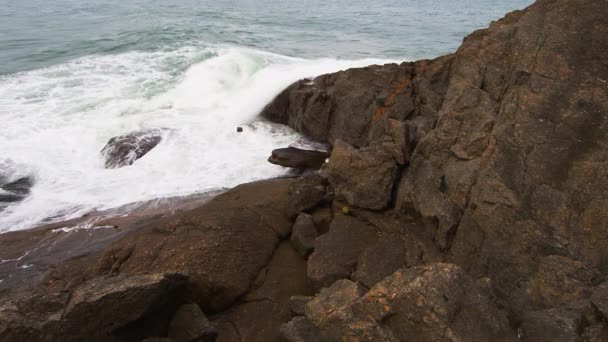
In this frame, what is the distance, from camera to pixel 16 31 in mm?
27328

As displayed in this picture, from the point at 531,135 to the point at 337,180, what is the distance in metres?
3.38

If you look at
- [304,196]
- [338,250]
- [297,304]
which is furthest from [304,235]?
[297,304]

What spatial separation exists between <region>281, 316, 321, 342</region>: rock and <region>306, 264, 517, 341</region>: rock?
18 centimetres

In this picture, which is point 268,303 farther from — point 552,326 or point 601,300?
point 601,300

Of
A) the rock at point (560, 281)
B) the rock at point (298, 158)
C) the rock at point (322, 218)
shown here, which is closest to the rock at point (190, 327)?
the rock at point (322, 218)

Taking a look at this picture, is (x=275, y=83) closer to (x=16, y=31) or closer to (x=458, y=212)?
(x=458, y=212)

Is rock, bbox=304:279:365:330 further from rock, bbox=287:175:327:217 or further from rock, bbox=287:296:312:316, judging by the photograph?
rock, bbox=287:175:327:217

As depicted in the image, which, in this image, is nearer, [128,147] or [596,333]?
Answer: [596,333]

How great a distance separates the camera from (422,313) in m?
4.05

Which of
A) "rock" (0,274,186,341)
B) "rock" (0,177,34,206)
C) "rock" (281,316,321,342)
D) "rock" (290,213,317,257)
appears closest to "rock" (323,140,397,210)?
"rock" (290,213,317,257)

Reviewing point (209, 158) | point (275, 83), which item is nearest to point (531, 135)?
point (209, 158)

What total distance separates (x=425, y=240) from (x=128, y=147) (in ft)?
29.5

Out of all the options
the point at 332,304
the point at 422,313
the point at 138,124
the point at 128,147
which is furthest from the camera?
the point at 138,124

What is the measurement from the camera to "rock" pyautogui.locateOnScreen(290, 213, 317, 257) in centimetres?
708
